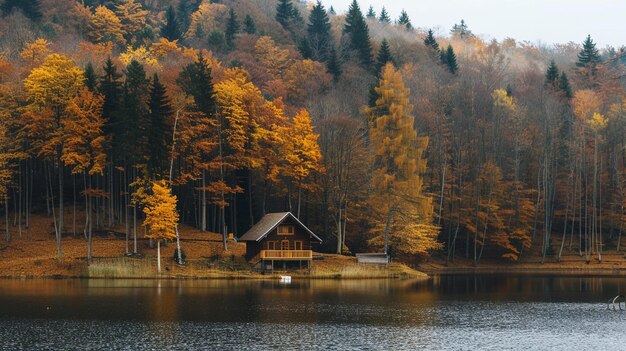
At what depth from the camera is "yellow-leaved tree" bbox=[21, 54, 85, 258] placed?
7606cm

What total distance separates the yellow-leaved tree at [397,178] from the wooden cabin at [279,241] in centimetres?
879

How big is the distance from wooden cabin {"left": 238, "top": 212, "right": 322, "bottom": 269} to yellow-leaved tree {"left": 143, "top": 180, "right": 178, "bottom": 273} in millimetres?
8713

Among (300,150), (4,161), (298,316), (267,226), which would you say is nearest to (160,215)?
(267,226)

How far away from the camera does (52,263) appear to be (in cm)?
7181

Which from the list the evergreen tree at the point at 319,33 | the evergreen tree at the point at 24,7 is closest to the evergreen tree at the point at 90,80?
the evergreen tree at the point at 24,7

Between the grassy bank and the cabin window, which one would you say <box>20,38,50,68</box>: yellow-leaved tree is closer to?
the grassy bank

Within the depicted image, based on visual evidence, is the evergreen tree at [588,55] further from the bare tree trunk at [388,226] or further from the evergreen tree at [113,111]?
the evergreen tree at [113,111]

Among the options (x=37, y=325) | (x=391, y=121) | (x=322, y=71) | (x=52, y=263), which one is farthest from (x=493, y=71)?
(x=37, y=325)

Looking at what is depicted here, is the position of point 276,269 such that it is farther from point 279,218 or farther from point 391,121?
point 391,121

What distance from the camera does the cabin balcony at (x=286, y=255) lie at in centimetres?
7688

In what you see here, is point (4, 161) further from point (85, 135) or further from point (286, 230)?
point (286, 230)

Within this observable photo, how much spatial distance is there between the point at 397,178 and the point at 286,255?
1508cm

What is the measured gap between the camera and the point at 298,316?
46719 millimetres

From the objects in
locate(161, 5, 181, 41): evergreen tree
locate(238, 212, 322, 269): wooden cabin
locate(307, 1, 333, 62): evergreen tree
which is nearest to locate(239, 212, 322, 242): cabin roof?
locate(238, 212, 322, 269): wooden cabin
